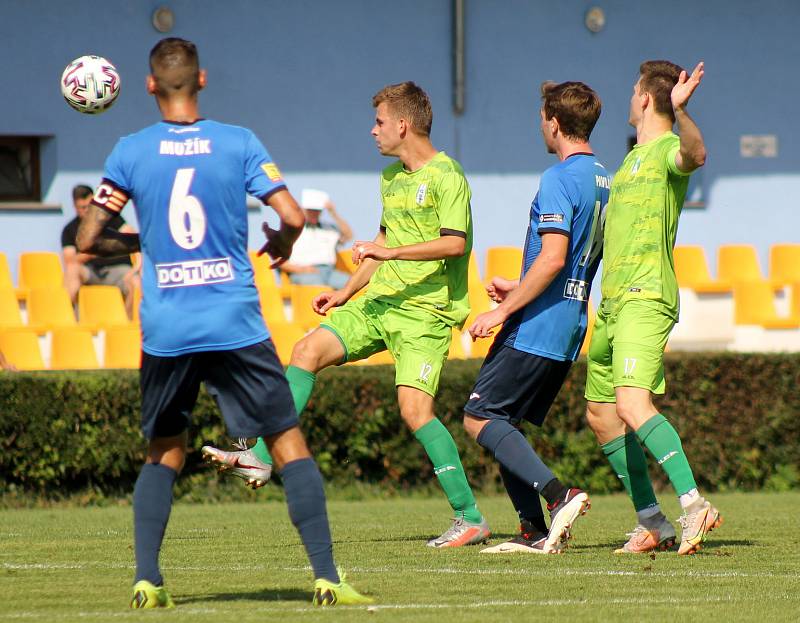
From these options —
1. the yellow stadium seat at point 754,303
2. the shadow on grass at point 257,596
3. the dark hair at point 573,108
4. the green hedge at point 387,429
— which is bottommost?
the green hedge at point 387,429

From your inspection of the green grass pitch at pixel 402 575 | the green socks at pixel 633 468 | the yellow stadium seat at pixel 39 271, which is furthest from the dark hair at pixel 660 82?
the yellow stadium seat at pixel 39 271

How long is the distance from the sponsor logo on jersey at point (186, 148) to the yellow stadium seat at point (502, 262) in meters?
10.5

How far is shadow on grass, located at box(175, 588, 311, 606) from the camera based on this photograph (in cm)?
544

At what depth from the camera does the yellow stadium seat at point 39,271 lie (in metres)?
14.7

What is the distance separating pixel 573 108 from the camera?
7.08m

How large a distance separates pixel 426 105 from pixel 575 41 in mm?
10443

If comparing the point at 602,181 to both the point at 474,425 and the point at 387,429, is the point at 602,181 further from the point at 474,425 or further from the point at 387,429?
the point at 387,429

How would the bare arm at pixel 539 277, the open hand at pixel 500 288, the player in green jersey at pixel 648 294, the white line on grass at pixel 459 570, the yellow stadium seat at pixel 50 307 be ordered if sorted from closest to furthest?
the white line on grass at pixel 459 570 < the player in green jersey at pixel 648 294 < the bare arm at pixel 539 277 < the open hand at pixel 500 288 < the yellow stadium seat at pixel 50 307

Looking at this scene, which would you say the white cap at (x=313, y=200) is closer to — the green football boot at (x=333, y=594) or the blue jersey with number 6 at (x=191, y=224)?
the blue jersey with number 6 at (x=191, y=224)

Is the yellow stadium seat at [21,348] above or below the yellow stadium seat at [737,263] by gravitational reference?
below

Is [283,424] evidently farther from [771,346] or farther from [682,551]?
[771,346]

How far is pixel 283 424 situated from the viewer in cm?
523

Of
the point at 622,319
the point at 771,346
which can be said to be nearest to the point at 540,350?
the point at 622,319

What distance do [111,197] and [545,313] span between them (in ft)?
8.24
